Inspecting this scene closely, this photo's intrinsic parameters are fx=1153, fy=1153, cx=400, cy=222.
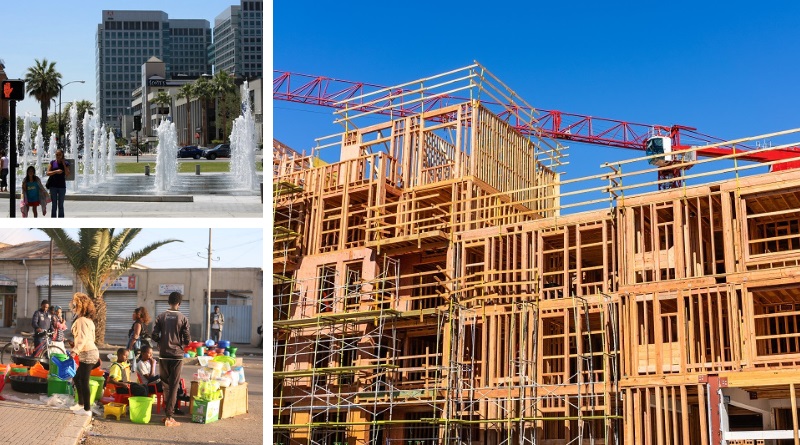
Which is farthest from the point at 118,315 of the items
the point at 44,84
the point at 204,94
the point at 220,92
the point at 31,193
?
the point at 44,84

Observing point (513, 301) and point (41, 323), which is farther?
point (513, 301)

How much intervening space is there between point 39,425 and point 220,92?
102 ft

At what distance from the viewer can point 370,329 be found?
40.0 meters

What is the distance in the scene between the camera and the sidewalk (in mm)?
24328

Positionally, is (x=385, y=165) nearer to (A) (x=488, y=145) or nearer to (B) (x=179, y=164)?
(A) (x=488, y=145)

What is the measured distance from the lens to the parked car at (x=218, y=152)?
51263mm

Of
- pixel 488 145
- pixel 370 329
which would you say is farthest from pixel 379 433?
pixel 488 145

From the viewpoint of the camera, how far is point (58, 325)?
26.2 meters

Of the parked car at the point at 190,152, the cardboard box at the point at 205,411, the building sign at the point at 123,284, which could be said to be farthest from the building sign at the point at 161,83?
the cardboard box at the point at 205,411

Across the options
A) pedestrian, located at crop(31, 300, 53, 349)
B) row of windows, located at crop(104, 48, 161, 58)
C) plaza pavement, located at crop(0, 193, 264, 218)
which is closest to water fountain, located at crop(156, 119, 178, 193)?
plaza pavement, located at crop(0, 193, 264, 218)

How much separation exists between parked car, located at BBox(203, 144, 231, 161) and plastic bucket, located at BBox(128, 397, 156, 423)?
1009 inches

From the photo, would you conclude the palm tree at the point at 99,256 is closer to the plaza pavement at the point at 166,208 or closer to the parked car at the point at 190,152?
the plaza pavement at the point at 166,208

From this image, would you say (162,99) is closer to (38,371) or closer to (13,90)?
(38,371)

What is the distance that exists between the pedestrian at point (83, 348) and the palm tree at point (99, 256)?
25cm
